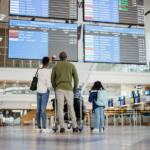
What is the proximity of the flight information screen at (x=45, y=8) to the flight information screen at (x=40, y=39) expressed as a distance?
0.71 ft

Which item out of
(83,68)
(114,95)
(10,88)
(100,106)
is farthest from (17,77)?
(100,106)

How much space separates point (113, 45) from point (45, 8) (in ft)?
7.01

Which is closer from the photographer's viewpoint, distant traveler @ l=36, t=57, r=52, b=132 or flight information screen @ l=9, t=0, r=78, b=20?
distant traveler @ l=36, t=57, r=52, b=132

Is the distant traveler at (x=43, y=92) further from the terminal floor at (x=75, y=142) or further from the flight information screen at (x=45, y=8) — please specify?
the flight information screen at (x=45, y=8)

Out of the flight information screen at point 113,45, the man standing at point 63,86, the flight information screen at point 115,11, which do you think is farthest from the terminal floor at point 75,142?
the flight information screen at point 115,11

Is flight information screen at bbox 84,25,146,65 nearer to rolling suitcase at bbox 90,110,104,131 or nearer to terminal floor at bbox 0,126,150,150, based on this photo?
rolling suitcase at bbox 90,110,104,131

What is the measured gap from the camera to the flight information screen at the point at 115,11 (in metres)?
6.93

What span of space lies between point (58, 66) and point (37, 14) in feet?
8.51

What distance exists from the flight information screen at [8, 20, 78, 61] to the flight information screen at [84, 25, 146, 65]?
422mm

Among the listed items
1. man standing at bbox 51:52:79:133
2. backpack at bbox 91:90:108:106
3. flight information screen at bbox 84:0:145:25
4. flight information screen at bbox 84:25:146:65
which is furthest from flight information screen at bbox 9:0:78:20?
man standing at bbox 51:52:79:133

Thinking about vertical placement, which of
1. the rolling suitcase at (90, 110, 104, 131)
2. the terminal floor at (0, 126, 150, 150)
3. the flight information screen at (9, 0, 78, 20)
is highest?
the flight information screen at (9, 0, 78, 20)

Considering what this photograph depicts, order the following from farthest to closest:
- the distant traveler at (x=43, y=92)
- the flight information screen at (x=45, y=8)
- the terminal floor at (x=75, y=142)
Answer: the flight information screen at (x=45, y=8)
the distant traveler at (x=43, y=92)
the terminal floor at (x=75, y=142)

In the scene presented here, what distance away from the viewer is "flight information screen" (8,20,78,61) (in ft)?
21.0

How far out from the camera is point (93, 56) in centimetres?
678
